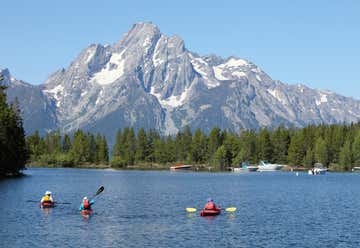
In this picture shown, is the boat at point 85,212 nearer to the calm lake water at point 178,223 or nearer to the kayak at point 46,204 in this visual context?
the calm lake water at point 178,223

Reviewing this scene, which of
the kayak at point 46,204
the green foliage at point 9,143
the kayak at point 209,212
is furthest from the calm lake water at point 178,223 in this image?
the green foliage at point 9,143

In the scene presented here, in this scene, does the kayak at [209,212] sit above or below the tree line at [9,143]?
below

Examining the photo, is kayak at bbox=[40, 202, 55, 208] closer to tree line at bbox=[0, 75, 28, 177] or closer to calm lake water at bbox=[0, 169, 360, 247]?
calm lake water at bbox=[0, 169, 360, 247]

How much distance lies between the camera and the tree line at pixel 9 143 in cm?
Answer: 14300

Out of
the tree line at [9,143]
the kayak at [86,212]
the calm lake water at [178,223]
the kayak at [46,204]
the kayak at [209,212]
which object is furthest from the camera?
the tree line at [9,143]

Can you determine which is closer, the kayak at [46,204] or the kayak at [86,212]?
the kayak at [86,212]

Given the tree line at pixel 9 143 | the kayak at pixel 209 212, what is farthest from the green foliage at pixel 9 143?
the kayak at pixel 209 212

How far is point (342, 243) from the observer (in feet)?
205

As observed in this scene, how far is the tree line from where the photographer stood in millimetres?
143000

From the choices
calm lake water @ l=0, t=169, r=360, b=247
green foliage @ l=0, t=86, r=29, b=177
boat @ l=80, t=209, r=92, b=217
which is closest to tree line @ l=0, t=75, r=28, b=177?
green foliage @ l=0, t=86, r=29, b=177

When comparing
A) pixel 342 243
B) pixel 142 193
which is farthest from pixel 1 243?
pixel 142 193

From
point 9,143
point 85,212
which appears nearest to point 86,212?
point 85,212

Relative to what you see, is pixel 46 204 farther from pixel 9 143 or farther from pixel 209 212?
pixel 9 143

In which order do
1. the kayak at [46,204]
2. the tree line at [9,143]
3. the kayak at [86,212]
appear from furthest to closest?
the tree line at [9,143]
the kayak at [46,204]
the kayak at [86,212]
